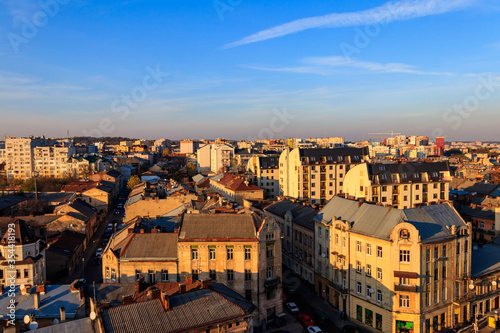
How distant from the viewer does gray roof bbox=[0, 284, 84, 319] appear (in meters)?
31.0

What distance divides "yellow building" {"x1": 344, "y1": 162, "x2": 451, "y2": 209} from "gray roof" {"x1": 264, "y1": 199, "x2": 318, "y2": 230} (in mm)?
15738

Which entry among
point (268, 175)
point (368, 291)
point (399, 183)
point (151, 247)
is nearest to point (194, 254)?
point (151, 247)

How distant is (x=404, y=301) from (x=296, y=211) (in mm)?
21938

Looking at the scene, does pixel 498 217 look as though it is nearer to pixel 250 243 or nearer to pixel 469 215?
pixel 469 215

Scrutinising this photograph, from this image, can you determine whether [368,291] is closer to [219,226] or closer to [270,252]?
[270,252]

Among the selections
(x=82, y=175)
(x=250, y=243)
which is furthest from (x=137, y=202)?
(x=82, y=175)

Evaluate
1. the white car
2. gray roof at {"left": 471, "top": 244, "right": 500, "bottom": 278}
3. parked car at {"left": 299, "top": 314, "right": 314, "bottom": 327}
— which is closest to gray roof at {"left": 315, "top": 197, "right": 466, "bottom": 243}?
gray roof at {"left": 471, "top": 244, "right": 500, "bottom": 278}

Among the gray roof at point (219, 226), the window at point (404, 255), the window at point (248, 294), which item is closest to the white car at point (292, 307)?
the window at point (248, 294)

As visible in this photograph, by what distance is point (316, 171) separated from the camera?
86562 millimetres

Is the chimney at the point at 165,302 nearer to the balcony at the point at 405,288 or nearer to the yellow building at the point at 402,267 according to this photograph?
the yellow building at the point at 402,267

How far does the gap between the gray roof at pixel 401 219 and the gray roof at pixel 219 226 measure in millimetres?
11343

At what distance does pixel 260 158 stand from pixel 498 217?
63.1 metres

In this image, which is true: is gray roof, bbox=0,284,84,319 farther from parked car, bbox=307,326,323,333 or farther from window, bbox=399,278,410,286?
window, bbox=399,278,410,286

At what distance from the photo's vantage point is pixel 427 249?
3612 cm
